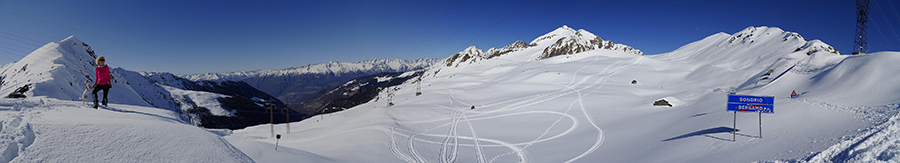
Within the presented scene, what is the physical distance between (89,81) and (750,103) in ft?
161

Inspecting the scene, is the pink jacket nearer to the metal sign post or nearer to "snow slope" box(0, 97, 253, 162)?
"snow slope" box(0, 97, 253, 162)

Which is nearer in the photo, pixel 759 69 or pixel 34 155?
pixel 34 155

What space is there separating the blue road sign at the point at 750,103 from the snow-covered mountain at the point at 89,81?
3420 centimetres

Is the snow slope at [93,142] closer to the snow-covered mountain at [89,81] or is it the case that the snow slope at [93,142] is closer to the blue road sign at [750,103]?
the blue road sign at [750,103]

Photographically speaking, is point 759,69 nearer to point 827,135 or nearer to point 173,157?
point 827,135

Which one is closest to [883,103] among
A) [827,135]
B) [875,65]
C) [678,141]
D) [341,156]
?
[827,135]

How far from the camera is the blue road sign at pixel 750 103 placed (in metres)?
9.60

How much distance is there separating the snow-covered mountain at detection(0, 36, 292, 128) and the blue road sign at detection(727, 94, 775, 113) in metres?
34.2

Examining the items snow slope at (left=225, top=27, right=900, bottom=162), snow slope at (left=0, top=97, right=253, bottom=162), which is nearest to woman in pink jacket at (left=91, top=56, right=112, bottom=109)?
snow slope at (left=0, top=97, right=253, bottom=162)

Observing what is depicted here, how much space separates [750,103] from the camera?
980 cm

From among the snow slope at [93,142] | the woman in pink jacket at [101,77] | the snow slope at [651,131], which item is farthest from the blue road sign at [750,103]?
the woman in pink jacket at [101,77]

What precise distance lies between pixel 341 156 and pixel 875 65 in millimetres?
29127

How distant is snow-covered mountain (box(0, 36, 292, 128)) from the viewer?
22531 millimetres

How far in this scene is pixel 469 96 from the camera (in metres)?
49.3
